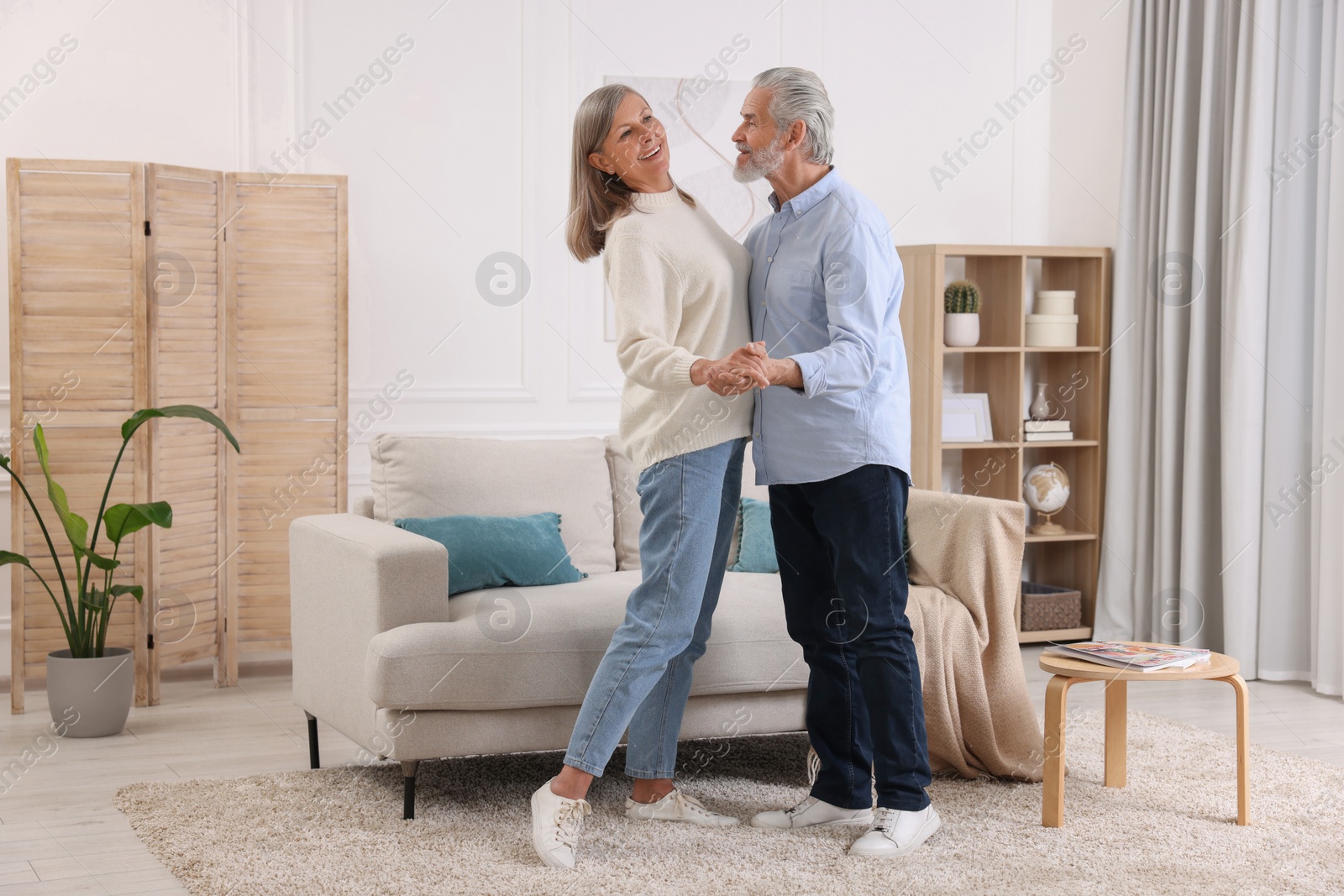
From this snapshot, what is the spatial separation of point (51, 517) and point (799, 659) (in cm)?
228

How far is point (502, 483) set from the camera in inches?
127

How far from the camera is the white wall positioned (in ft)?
13.2

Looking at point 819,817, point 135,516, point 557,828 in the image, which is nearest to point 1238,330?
point 819,817

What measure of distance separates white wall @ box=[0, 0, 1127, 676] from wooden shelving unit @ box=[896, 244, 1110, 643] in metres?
0.24

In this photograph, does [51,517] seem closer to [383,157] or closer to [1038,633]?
[383,157]

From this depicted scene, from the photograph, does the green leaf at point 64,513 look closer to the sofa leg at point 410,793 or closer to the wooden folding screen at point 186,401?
the wooden folding screen at point 186,401

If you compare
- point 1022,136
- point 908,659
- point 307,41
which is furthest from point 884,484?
point 1022,136

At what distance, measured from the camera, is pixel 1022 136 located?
5.08 meters

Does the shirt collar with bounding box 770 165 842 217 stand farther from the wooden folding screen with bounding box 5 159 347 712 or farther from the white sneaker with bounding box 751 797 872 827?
the wooden folding screen with bounding box 5 159 347 712

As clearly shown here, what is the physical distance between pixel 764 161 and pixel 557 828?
50.5 inches

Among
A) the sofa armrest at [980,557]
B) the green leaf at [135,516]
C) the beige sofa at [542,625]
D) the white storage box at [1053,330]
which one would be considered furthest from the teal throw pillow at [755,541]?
the white storage box at [1053,330]

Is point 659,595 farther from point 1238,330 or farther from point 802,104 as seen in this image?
point 1238,330

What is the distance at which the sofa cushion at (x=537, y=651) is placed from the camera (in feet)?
8.37

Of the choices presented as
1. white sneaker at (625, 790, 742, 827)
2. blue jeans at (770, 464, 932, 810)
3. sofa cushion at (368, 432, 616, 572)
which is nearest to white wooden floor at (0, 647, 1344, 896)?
sofa cushion at (368, 432, 616, 572)
